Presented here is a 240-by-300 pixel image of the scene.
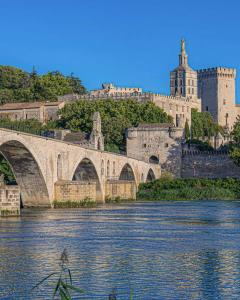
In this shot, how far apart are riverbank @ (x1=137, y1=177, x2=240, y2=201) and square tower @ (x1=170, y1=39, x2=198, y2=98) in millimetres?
78505

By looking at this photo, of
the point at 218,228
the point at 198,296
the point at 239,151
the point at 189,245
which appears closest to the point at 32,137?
the point at 218,228

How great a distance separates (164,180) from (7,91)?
176 ft

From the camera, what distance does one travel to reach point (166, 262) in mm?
27828

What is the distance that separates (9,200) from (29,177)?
11.2 metres

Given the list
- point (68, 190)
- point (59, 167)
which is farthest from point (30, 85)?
point (68, 190)

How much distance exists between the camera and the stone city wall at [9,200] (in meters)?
48.0

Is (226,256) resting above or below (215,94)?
below

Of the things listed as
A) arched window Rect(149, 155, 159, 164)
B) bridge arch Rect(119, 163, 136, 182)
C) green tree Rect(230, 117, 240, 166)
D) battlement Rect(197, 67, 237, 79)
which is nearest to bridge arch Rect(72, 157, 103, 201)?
bridge arch Rect(119, 163, 136, 182)

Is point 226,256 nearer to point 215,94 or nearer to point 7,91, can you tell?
point 7,91

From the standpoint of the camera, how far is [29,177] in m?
59.6

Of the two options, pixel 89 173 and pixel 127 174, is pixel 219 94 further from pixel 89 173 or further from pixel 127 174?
pixel 89 173

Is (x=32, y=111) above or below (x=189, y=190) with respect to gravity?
above

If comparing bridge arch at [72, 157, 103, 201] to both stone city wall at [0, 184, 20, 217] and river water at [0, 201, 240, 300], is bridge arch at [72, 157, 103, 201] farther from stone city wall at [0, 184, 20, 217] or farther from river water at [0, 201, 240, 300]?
river water at [0, 201, 240, 300]

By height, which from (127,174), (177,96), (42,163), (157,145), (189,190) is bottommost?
(189,190)
